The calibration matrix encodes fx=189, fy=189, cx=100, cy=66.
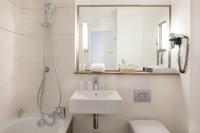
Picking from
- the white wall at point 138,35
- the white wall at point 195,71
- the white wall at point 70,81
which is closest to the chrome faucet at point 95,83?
the white wall at point 70,81

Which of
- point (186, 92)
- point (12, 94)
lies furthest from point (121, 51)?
point (12, 94)

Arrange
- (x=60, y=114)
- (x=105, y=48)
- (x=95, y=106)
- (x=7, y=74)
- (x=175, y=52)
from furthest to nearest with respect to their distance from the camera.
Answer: (x=105, y=48), (x=175, y=52), (x=60, y=114), (x=7, y=74), (x=95, y=106)

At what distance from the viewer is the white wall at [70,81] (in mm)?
2240

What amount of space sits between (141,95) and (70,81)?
857 mm

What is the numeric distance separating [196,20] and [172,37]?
0.36 metres

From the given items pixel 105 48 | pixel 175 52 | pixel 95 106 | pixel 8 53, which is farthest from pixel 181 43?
pixel 8 53

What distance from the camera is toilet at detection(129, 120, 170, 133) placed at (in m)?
1.83

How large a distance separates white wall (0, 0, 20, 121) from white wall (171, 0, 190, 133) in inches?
72.9

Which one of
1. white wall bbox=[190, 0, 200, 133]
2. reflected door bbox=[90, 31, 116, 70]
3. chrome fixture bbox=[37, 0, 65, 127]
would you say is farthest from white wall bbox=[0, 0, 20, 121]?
white wall bbox=[190, 0, 200, 133]

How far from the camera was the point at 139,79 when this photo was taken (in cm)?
225

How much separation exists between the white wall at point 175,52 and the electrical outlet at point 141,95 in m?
0.37

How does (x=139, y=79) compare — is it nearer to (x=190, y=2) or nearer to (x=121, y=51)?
(x=121, y=51)

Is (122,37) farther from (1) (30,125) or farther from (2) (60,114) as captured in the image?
(1) (30,125)

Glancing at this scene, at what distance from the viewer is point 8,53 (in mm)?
2010
